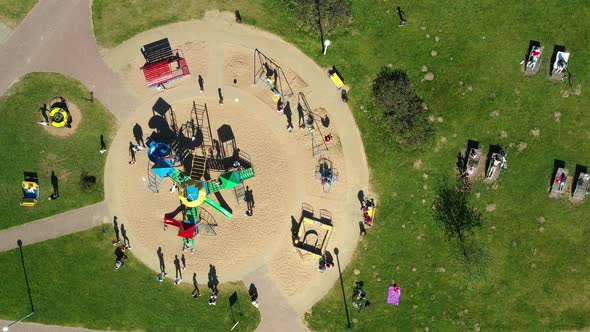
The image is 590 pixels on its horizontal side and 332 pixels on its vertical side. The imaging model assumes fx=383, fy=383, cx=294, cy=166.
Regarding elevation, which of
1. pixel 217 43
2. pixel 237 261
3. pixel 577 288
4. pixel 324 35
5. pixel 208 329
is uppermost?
pixel 324 35

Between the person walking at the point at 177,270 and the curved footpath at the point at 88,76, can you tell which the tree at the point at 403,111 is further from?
the person walking at the point at 177,270

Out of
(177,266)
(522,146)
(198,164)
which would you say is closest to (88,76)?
(198,164)

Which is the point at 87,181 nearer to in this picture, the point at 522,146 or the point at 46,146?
the point at 46,146

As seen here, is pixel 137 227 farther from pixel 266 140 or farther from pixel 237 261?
pixel 266 140

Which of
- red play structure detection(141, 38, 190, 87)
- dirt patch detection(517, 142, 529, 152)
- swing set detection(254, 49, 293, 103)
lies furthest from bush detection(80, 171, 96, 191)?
dirt patch detection(517, 142, 529, 152)

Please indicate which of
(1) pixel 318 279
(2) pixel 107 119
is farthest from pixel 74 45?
(1) pixel 318 279
